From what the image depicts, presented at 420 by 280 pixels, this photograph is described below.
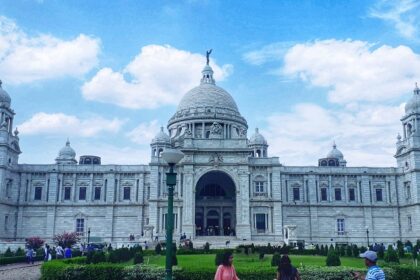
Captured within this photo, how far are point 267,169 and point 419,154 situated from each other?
1890 centimetres

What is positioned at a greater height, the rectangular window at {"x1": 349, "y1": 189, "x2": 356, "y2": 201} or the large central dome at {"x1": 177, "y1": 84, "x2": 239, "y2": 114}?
the large central dome at {"x1": 177, "y1": 84, "x2": 239, "y2": 114}

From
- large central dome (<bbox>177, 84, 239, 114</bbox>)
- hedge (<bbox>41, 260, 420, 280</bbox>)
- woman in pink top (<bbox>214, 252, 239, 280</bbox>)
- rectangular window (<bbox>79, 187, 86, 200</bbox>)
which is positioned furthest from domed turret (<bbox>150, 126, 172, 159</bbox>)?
woman in pink top (<bbox>214, 252, 239, 280</bbox>)

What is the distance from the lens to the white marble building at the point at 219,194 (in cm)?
5456

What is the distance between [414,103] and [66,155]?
51.2 m

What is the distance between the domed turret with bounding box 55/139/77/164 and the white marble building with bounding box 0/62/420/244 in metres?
11.4

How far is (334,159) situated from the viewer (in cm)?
7125

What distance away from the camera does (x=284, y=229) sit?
53188 mm

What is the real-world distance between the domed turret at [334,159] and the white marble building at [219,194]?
924 centimetres

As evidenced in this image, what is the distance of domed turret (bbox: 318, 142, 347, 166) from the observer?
70.7 m

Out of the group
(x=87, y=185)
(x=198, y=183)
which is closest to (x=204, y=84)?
(x=198, y=183)

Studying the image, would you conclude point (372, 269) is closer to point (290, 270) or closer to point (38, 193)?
point (290, 270)

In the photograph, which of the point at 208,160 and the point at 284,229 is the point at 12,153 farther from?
the point at 284,229

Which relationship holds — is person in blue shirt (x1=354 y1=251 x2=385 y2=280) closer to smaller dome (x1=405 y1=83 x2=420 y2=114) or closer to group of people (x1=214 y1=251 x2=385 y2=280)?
group of people (x1=214 y1=251 x2=385 y2=280)

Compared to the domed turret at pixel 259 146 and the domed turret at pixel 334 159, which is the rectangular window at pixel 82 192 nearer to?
the domed turret at pixel 259 146
